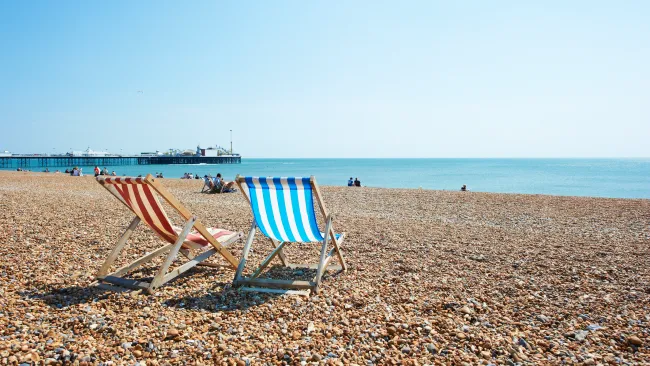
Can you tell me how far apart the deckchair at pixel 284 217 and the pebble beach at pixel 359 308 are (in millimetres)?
206

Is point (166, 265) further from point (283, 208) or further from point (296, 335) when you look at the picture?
point (296, 335)

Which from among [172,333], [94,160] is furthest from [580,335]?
[94,160]

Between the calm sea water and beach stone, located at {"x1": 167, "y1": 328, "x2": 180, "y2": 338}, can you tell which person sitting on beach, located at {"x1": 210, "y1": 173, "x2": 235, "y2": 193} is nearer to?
beach stone, located at {"x1": 167, "y1": 328, "x2": 180, "y2": 338}

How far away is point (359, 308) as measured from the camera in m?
3.03

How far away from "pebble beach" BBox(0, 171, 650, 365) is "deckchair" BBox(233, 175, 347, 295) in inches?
8.1

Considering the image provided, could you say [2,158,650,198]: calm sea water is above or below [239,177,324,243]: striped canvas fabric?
below

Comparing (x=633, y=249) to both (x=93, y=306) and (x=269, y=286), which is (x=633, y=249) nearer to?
(x=269, y=286)

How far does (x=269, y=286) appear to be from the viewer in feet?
11.5

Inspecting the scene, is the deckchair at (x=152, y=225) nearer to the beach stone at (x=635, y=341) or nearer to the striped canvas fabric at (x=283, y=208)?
the striped canvas fabric at (x=283, y=208)

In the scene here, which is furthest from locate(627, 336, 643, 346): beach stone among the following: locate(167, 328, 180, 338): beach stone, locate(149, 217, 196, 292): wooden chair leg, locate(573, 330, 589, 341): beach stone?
locate(149, 217, 196, 292): wooden chair leg

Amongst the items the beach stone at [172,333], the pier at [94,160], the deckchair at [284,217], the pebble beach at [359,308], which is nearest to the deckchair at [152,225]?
the pebble beach at [359,308]

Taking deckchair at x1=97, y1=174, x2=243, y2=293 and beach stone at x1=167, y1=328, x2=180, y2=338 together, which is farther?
deckchair at x1=97, y1=174, x2=243, y2=293

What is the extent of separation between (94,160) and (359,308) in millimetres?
98507

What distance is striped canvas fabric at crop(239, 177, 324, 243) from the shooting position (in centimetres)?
354
